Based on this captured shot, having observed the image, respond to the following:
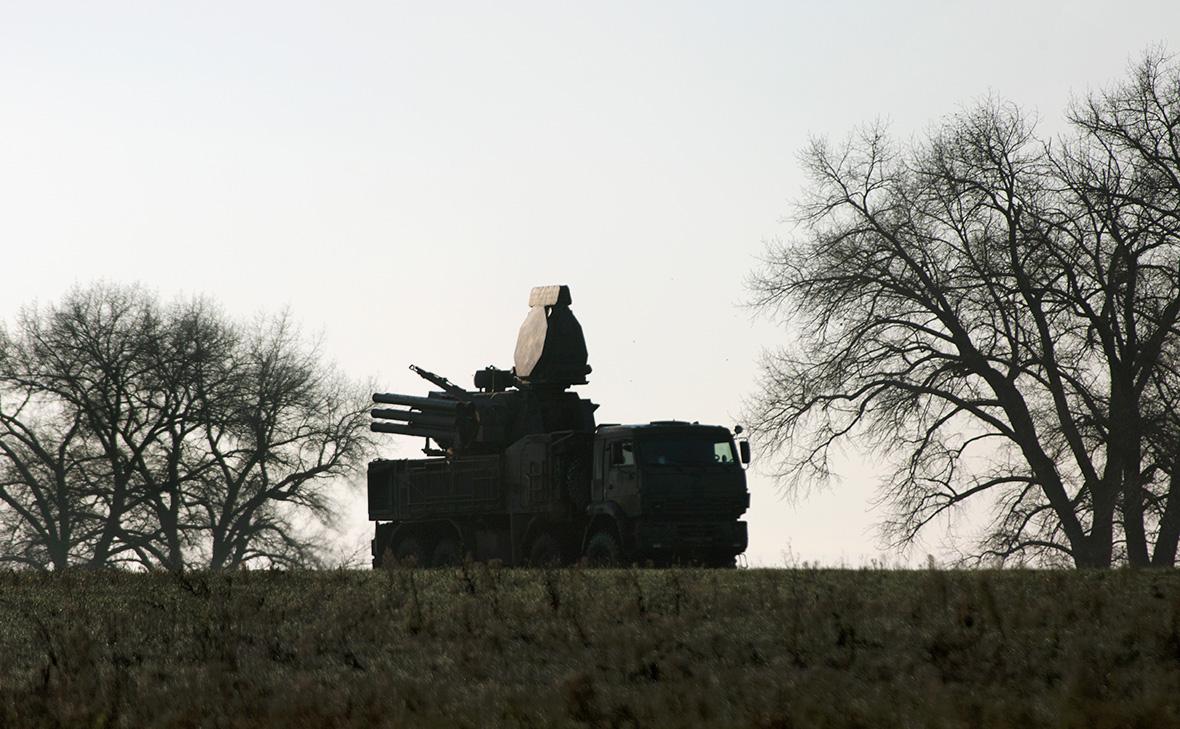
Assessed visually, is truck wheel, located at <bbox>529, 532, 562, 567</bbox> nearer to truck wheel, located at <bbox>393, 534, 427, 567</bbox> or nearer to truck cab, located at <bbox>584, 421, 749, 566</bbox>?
truck cab, located at <bbox>584, 421, 749, 566</bbox>

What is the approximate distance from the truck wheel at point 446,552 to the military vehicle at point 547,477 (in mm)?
37

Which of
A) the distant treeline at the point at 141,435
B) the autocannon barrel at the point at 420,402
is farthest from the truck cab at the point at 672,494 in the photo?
the distant treeline at the point at 141,435

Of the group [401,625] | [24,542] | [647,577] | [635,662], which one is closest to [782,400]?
[647,577]

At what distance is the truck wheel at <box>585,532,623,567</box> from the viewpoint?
92.1ft

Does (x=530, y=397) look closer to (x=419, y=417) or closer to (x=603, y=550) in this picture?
(x=419, y=417)

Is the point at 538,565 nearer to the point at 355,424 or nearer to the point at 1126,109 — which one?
the point at 1126,109

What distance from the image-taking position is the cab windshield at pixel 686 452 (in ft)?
91.8

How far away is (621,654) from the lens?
1448 centimetres

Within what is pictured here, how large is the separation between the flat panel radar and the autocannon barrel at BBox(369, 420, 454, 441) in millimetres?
1754

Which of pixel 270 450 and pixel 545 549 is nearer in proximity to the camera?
pixel 545 549

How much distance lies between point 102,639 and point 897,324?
2618 cm

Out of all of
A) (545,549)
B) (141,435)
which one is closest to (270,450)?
(141,435)

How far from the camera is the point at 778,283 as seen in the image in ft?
134

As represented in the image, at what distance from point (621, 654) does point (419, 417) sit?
1979 cm
